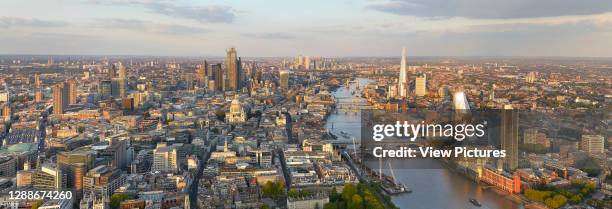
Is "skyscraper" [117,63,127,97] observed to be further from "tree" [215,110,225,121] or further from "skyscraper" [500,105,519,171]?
"skyscraper" [500,105,519,171]

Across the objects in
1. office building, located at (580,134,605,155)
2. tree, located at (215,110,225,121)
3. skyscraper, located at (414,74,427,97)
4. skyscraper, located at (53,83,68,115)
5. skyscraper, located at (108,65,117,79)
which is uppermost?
skyscraper, located at (108,65,117,79)

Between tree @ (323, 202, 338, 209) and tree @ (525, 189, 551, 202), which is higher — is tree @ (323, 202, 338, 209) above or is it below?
below

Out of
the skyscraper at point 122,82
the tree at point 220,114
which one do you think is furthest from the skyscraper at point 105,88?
the tree at point 220,114

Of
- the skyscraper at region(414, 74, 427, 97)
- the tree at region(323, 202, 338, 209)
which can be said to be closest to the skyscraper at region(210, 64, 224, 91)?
the skyscraper at region(414, 74, 427, 97)

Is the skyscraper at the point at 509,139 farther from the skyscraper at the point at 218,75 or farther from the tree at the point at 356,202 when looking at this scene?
the skyscraper at the point at 218,75

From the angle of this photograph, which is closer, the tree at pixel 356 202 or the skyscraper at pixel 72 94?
the tree at pixel 356 202

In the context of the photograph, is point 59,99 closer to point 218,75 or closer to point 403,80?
point 218,75

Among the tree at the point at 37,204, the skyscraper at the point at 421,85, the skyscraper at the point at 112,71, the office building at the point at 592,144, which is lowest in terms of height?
the tree at the point at 37,204
